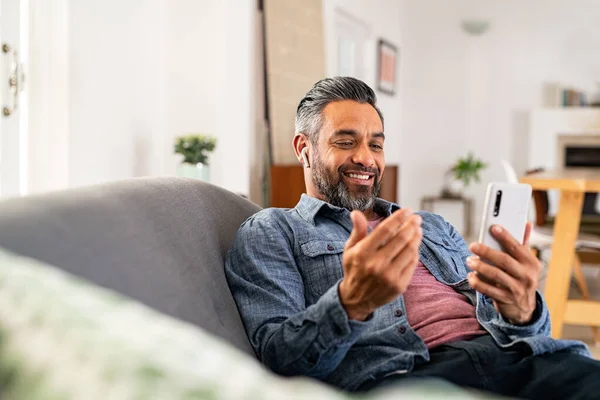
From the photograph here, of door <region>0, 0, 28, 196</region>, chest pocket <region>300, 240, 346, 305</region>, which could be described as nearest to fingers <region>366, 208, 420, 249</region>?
chest pocket <region>300, 240, 346, 305</region>

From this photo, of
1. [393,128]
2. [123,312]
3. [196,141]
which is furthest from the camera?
[393,128]

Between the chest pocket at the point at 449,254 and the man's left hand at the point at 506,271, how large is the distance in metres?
0.29

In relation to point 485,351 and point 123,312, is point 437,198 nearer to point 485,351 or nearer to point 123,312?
point 485,351

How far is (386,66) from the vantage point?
26.0 ft

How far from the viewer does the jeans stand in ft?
3.99

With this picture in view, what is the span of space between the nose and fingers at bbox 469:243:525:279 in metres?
0.55

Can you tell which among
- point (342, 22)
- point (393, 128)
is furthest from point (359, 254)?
point (393, 128)

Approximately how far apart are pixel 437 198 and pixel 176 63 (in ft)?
16.1

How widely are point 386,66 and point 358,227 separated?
706 cm

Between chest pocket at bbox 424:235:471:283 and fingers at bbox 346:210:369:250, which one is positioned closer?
fingers at bbox 346:210:369:250

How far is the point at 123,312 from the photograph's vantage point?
32 centimetres

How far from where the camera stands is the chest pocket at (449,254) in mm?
1574

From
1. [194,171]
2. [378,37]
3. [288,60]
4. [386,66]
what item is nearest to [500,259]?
[194,171]

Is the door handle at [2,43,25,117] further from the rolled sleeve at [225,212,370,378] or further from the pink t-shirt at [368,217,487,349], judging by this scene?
the pink t-shirt at [368,217,487,349]
